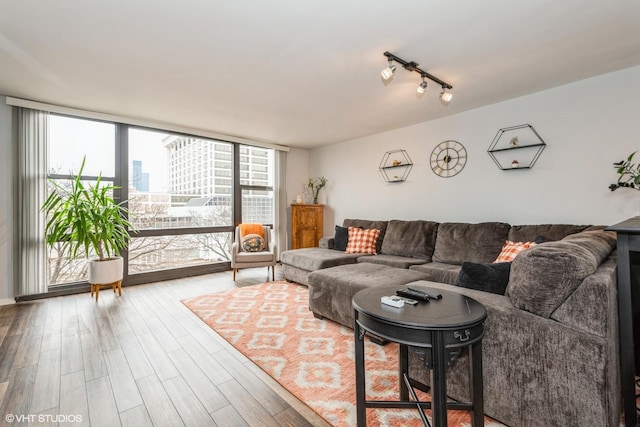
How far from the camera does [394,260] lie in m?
3.54

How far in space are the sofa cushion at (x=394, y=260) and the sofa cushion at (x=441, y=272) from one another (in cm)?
13

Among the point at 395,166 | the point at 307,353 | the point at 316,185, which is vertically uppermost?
the point at 395,166

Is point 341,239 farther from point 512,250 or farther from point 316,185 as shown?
point 512,250

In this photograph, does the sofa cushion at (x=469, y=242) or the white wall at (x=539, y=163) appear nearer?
the white wall at (x=539, y=163)

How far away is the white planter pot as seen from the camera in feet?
11.0

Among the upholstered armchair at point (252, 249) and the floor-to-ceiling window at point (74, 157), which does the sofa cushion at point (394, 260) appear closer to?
the upholstered armchair at point (252, 249)

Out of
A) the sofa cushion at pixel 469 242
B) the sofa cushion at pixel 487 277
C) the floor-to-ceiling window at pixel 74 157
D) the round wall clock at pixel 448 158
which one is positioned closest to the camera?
the sofa cushion at pixel 487 277

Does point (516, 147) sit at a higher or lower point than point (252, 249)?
higher

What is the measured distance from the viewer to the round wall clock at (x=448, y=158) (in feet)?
12.2

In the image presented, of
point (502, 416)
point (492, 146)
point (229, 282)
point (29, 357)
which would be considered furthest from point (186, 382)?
point (492, 146)

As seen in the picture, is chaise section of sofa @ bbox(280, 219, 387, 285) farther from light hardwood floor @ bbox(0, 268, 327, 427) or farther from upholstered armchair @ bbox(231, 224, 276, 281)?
light hardwood floor @ bbox(0, 268, 327, 427)

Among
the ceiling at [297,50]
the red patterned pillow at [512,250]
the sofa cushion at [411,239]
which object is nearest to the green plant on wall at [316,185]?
the sofa cushion at [411,239]

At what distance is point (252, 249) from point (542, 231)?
3615 mm

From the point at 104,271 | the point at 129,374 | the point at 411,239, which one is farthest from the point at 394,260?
the point at 104,271
